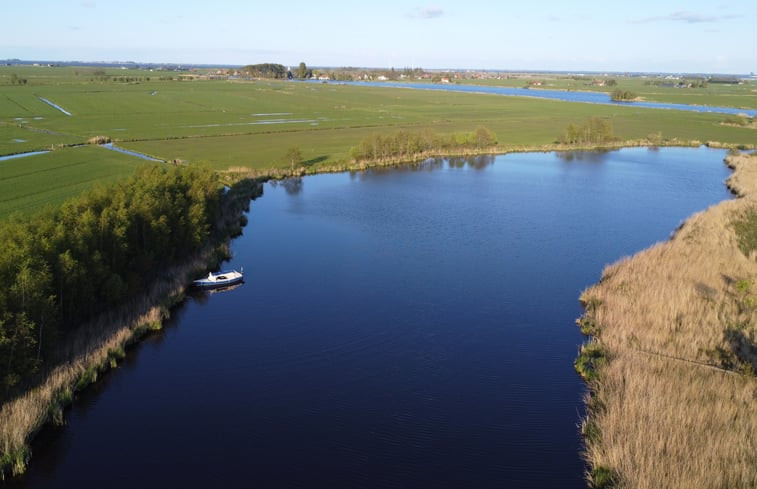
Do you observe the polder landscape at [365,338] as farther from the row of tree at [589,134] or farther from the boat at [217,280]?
the row of tree at [589,134]

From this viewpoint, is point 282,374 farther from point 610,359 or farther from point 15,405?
point 610,359

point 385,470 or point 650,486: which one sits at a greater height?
point 650,486

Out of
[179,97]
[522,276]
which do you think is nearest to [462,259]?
[522,276]

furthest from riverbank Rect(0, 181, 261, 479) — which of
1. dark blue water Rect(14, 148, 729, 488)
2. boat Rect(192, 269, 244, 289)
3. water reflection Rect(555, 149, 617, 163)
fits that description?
water reflection Rect(555, 149, 617, 163)

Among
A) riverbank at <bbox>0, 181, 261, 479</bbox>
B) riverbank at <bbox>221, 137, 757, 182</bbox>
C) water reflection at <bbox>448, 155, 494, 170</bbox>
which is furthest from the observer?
water reflection at <bbox>448, 155, 494, 170</bbox>

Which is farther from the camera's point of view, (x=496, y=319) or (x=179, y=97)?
(x=179, y=97)

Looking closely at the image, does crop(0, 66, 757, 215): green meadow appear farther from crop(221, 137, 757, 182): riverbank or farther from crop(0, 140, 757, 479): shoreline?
crop(0, 140, 757, 479): shoreline
